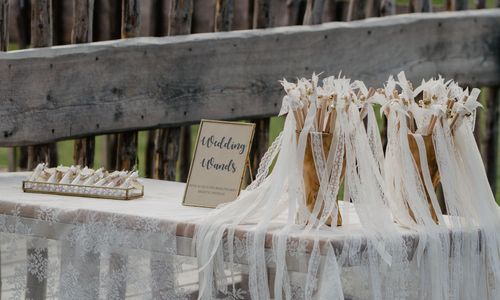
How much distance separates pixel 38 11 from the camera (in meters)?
5.05

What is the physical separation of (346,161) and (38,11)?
6.54 feet

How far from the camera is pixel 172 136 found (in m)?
5.54

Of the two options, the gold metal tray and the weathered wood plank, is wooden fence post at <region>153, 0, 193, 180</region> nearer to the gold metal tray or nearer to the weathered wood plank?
the gold metal tray

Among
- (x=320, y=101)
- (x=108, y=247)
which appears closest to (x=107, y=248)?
(x=108, y=247)

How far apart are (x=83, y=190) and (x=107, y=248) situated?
1.24ft

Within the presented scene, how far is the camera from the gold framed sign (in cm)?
393

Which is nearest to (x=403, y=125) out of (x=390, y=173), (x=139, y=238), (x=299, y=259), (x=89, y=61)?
(x=390, y=173)

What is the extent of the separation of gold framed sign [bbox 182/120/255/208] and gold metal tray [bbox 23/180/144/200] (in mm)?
234

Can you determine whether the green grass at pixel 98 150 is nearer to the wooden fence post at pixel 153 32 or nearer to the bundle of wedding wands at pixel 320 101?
the wooden fence post at pixel 153 32

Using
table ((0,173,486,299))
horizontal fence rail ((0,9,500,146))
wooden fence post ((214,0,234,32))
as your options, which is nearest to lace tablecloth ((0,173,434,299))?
table ((0,173,486,299))

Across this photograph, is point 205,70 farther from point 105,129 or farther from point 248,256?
point 248,256

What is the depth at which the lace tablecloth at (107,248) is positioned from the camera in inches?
143

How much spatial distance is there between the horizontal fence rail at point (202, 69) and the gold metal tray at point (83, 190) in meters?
0.74

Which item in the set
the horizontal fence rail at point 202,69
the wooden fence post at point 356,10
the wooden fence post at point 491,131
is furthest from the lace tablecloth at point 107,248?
the wooden fence post at point 491,131
